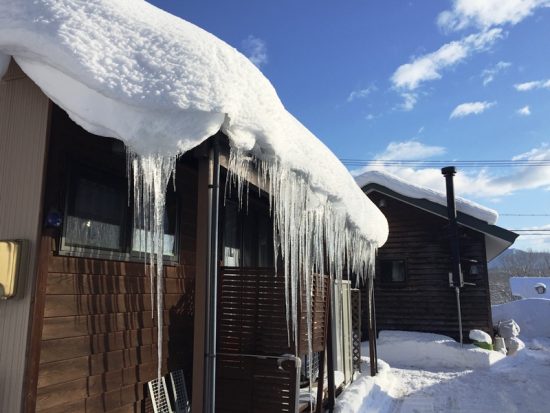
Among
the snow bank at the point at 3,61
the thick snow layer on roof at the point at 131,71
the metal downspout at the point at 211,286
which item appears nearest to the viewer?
the thick snow layer on roof at the point at 131,71

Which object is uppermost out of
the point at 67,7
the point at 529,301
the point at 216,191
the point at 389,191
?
the point at 389,191

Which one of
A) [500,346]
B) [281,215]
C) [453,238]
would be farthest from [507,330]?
[281,215]

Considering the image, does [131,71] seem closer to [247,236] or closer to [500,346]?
[247,236]

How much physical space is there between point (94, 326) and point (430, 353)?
32.6 ft

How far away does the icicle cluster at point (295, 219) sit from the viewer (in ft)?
12.1

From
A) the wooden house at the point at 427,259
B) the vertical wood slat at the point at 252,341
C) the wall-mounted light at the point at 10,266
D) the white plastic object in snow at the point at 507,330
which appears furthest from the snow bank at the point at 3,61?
the white plastic object in snow at the point at 507,330

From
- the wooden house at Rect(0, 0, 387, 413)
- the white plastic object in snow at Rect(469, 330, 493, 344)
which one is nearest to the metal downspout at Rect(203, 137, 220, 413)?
the wooden house at Rect(0, 0, 387, 413)

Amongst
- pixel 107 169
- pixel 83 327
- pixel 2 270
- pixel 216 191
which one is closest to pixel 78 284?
pixel 83 327

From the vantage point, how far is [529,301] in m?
21.3

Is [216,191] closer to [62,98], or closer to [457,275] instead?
[62,98]

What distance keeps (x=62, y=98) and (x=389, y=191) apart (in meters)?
12.4

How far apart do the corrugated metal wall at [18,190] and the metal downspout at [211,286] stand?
3.80 ft

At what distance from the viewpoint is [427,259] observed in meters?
13.2

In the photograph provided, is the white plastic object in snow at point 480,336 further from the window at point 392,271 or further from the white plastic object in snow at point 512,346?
the window at point 392,271
